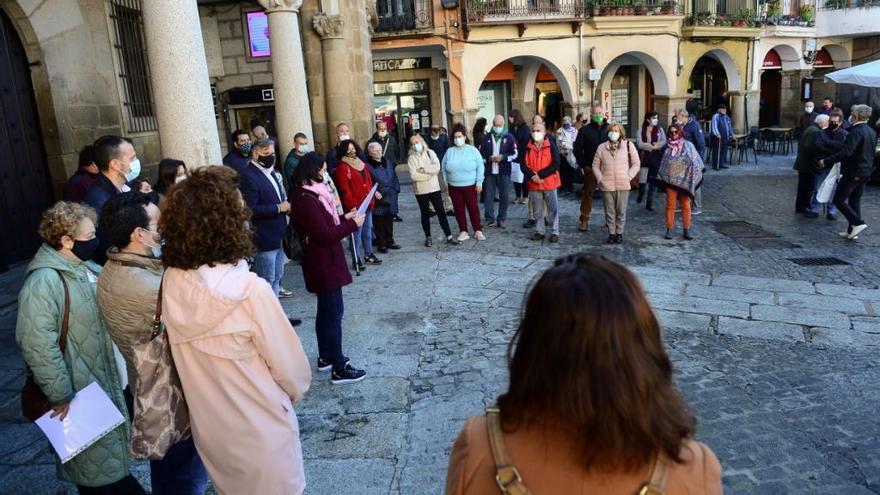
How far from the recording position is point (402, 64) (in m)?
21.2

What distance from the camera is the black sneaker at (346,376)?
4.76 meters

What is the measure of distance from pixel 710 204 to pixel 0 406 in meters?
11.3

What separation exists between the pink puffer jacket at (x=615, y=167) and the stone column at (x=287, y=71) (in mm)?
4334

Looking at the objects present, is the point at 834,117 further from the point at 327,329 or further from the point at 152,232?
the point at 152,232

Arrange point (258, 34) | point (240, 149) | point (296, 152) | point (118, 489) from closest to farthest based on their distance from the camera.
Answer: point (118, 489) < point (240, 149) < point (296, 152) < point (258, 34)

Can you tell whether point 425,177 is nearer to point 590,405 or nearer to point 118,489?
point 118,489

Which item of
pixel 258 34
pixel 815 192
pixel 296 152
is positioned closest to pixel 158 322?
pixel 296 152

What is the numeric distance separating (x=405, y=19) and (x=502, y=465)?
1951 centimetres

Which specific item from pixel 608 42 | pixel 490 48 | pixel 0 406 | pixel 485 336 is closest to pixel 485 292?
pixel 485 336

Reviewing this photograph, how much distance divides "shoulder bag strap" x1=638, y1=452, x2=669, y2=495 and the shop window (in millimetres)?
9229

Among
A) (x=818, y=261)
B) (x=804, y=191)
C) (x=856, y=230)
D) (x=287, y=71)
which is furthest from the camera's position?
(x=804, y=191)

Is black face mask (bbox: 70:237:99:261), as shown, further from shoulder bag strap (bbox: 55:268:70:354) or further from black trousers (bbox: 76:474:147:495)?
black trousers (bbox: 76:474:147:495)

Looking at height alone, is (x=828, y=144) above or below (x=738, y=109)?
below

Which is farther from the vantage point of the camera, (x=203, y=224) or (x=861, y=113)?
(x=861, y=113)
